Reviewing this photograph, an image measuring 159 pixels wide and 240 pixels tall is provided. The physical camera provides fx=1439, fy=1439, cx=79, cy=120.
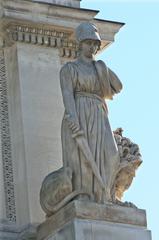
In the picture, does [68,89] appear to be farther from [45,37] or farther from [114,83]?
[45,37]

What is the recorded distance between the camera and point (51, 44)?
1850 cm

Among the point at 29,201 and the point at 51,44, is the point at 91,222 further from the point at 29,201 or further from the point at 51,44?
the point at 51,44

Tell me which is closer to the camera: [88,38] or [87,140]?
[87,140]

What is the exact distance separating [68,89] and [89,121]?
46 cm

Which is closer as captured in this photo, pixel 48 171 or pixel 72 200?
pixel 72 200

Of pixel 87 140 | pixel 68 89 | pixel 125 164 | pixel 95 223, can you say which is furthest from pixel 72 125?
pixel 95 223

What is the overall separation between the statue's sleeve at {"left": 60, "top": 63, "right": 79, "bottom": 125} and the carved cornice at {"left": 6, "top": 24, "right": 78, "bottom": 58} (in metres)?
1.16

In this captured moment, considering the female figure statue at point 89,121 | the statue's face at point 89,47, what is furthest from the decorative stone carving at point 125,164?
the statue's face at point 89,47

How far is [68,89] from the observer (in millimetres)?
17078

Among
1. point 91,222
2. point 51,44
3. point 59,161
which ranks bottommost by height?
point 91,222

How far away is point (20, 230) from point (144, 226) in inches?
61.5

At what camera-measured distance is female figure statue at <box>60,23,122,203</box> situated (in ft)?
54.7

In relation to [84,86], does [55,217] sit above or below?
below

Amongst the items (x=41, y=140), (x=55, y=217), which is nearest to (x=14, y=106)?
(x=41, y=140)
